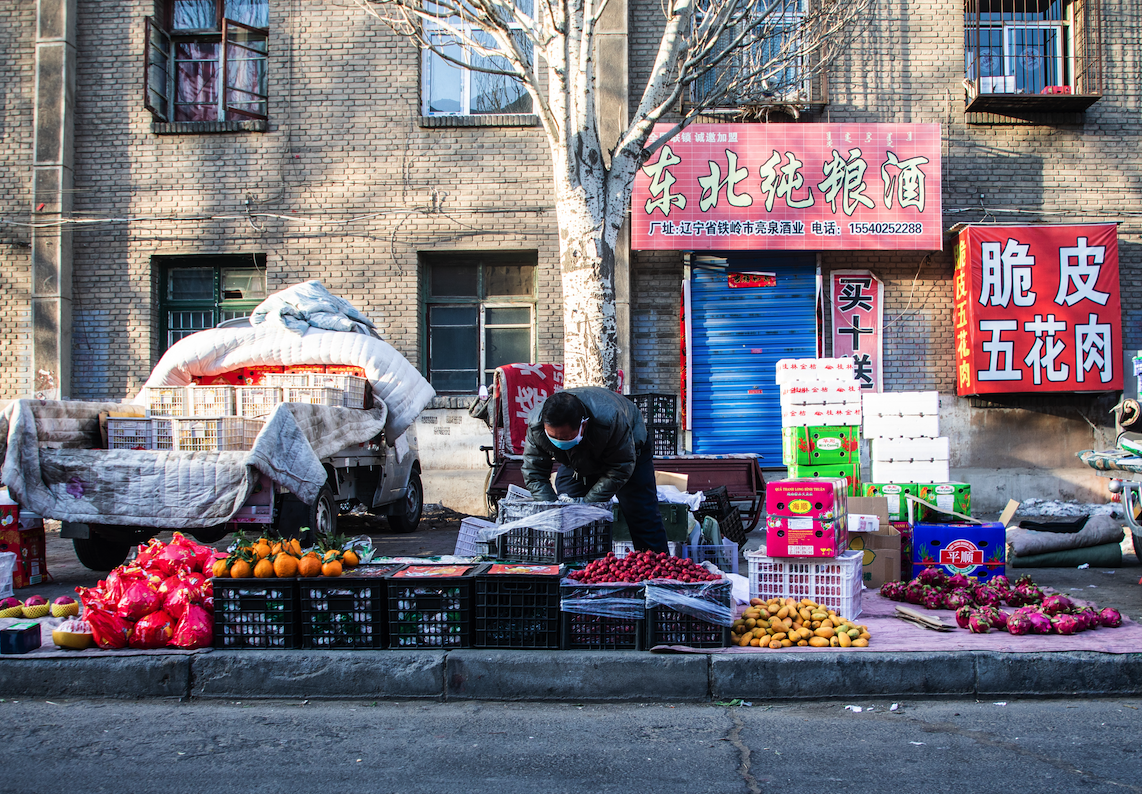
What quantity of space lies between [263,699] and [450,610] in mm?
1100

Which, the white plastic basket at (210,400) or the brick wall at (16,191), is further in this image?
the brick wall at (16,191)

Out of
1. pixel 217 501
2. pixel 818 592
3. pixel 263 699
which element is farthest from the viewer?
pixel 217 501

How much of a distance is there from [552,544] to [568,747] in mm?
1804

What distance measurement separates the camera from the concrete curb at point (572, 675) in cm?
463

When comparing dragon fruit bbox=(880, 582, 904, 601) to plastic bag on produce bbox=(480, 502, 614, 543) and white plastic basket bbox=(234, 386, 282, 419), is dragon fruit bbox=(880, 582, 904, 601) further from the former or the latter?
white plastic basket bbox=(234, 386, 282, 419)

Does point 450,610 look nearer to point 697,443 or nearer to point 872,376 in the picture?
point 697,443

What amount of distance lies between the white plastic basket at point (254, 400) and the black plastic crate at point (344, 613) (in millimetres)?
3915

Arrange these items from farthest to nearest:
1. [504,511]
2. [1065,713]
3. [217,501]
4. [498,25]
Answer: [498,25]
[217,501]
[504,511]
[1065,713]

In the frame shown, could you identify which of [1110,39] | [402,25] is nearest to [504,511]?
[402,25]

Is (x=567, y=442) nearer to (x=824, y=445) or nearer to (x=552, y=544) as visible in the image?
(x=552, y=544)

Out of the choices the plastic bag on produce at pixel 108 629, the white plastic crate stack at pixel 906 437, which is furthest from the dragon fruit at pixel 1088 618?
the plastic bag on produce at pixel 108 629

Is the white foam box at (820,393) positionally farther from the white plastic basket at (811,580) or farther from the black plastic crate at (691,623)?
the black plastic crate at (691,623)

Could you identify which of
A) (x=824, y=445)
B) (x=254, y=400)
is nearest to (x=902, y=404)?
(x=824, y=445)

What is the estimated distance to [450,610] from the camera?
16.3ft
